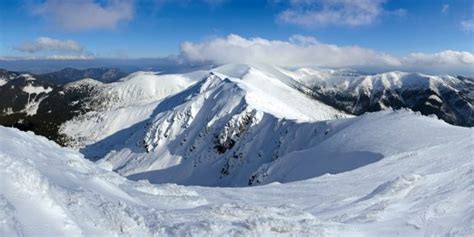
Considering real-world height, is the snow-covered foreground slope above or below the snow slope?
above

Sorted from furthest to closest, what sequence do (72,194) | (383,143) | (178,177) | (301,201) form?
1. (178,177)
2. (383,143)
3. (301,201)
4. (72,194)

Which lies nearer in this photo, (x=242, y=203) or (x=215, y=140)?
(x=242, y=203)

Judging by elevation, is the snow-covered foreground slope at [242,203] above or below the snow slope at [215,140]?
above

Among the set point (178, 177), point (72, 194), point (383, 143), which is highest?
point (72, 194)

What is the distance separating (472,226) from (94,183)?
18125 millimetres

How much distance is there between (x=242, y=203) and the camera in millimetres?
24938

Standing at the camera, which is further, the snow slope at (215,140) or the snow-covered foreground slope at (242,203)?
the snow slope at (215,140)

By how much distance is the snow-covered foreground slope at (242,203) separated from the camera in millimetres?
15353

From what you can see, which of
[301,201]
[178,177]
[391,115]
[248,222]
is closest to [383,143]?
[391,115]

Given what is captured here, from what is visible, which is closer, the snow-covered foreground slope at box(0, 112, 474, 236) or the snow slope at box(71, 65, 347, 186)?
the snow-covered foreground slope at box(0, 112, 474, 236)

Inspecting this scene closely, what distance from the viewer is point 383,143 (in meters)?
60.1

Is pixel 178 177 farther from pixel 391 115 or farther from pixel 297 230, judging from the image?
pixel 297 230

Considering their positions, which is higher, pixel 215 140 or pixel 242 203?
pixel 242 203

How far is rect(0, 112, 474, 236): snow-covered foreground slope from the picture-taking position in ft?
50.4
